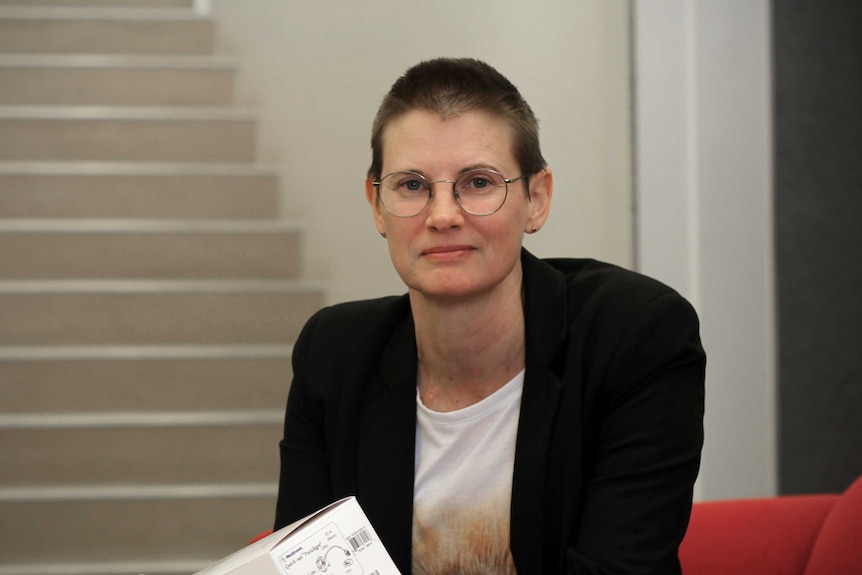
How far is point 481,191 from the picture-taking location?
4.15 ft

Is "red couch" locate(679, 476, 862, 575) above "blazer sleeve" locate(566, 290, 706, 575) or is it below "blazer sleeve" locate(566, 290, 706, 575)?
below

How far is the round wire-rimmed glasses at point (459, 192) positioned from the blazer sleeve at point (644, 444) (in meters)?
0.24

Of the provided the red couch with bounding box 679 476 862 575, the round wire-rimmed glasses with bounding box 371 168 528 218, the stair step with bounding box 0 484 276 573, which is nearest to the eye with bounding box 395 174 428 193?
the round wire-rimmed glasses with bounding box 371 168 528 218

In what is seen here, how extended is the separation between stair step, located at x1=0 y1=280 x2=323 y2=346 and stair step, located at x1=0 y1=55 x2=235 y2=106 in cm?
45

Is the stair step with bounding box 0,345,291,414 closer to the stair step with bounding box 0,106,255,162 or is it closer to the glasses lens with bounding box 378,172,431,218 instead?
the stair step with bounding box 0,106,255,162

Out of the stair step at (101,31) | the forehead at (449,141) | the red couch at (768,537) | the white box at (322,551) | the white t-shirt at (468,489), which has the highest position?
the stair step at (101,31)

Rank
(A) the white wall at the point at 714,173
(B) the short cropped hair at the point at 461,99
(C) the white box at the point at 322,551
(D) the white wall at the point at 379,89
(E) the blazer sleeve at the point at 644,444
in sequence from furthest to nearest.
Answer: (A) the white wall at the point at 714,173, (D) the white wall at the point at 379,89, (B) the short cropped hair at the point at 461,99, (E) the blazer sleeve at the point at 644,444, (C) the white box at the point at 322,551

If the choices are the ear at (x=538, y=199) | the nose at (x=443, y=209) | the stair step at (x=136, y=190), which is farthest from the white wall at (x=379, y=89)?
the nose at (x=443, y=209)

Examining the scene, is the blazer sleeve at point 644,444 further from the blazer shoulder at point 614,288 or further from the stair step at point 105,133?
the stair step at point 105,133

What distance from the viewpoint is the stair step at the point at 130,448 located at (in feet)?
7.84

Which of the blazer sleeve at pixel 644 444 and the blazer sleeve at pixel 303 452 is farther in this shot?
the blazer sleeve at pixel 303 452

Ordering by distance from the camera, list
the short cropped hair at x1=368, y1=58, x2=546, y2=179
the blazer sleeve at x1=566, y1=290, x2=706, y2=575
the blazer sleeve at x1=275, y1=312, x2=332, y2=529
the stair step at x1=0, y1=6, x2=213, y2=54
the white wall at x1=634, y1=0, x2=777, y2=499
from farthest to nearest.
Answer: the white wall at x1=634, y1=0, x2=777, y2=499, the stair step at x1=0, y1=6, x2=213, y2=54, the blazer sleeve at x1=275, y1=312, x2=332, y2=529, the short cropped hair at x1=368, y1=58, x2=546, y2=179, the blazer sleeve at x1=566, y1=290, x2=706, y2=575

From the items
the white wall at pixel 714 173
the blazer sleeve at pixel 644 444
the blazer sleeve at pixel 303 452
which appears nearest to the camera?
the blazer sleeve at pixel 644 444

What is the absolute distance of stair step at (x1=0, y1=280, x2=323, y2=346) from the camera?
238 cm
